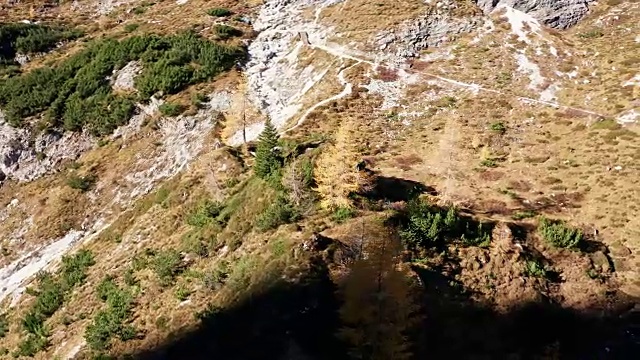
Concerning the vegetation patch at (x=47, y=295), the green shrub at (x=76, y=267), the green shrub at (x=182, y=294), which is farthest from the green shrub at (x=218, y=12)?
the green shrub at (x=182, y=294)

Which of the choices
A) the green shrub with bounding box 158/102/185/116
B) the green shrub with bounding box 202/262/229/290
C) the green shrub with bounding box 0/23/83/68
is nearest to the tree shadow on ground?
the green shrub with bounding box 202/262/229/290

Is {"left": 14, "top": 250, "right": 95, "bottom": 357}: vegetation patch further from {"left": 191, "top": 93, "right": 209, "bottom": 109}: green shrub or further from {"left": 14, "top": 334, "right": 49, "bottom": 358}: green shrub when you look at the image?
{"left": 191, "top": 93, "right": 209, "bottom": 109}: green shrub

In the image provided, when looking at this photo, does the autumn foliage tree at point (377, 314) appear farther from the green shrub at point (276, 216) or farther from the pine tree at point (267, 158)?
the pine tree at point (267, 158)

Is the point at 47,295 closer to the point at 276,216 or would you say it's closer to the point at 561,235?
the point at 276,216

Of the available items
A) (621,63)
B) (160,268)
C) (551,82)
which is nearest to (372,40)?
(551,82)

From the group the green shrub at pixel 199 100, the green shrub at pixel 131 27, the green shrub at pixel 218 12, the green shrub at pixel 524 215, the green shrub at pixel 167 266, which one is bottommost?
the green shrub at pixel 524 215

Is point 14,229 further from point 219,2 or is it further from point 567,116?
point 567,116
